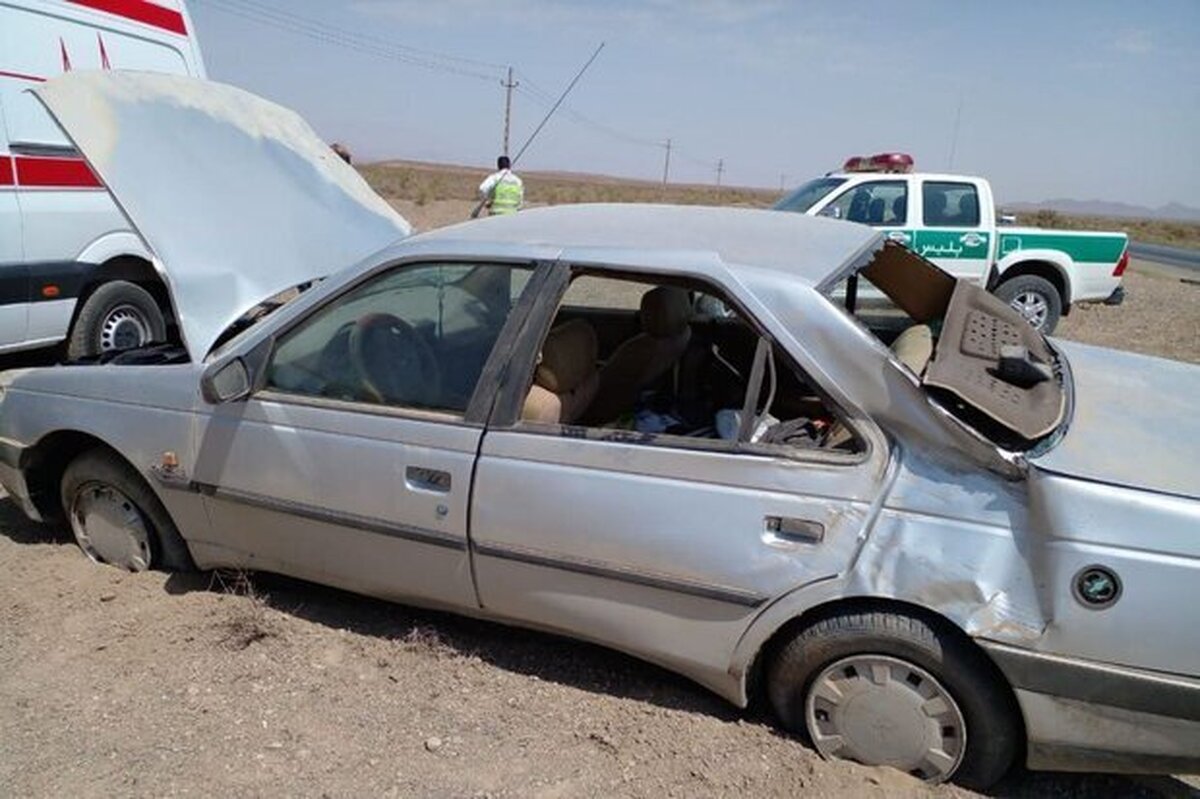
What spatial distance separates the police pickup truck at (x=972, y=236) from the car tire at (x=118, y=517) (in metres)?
6.91

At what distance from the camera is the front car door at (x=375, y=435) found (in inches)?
99.4

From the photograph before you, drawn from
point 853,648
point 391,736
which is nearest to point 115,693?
point 391,736

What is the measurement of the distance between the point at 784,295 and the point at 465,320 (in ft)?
3.55

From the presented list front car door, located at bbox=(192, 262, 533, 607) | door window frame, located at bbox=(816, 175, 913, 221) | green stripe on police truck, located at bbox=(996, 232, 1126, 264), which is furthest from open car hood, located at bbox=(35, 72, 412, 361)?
green stripe on police truck, located at bbox=(996, 232, 1126, 264)

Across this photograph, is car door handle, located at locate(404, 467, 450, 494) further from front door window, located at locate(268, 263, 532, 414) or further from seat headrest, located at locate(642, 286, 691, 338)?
seat headrest, located at locate(642, 286, 691, 338)

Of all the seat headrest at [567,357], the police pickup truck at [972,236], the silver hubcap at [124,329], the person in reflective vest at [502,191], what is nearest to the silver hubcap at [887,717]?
the seat headrest at [567,357]

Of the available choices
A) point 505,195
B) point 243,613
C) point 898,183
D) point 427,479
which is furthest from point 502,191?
point 427,479

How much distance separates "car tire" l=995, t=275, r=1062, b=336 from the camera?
30.7ft

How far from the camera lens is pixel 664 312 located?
307 cm

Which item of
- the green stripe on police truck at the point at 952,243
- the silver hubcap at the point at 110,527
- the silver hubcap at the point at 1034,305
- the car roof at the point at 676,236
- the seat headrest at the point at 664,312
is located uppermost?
the car roof at the point at 676,236

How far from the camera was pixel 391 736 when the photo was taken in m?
2.46

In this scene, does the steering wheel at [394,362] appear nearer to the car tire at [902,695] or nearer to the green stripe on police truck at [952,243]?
the car tire at [902,695]

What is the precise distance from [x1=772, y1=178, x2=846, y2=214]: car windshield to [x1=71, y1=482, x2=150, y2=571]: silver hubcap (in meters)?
7.05

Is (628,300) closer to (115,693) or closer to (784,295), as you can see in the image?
(784,295)
